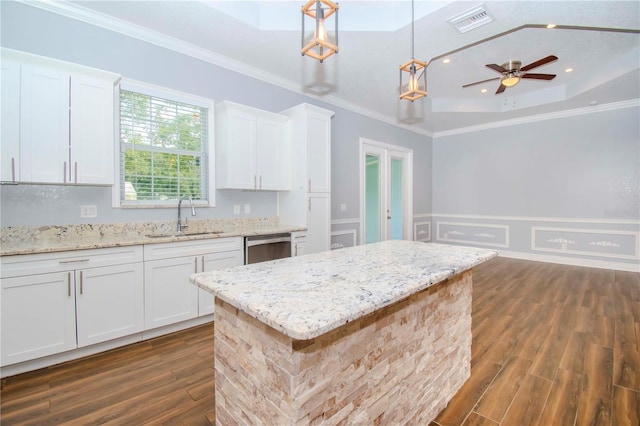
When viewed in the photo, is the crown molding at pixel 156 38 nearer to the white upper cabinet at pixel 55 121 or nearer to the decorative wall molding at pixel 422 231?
the white upper cabinet at pixel 55 121

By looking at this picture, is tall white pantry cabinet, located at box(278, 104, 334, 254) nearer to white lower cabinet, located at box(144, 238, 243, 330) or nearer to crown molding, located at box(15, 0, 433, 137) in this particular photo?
crown molding, located at box(15, 0, 433, 137)

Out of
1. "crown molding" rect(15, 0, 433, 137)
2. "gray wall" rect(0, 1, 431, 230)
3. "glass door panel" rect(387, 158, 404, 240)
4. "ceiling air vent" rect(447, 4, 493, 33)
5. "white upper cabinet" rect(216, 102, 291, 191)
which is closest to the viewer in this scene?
"gray wall" rect(0, 1, 431, 230)

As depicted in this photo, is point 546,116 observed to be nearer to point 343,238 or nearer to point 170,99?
point 343,238

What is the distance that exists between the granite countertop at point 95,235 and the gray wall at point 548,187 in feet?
16.3

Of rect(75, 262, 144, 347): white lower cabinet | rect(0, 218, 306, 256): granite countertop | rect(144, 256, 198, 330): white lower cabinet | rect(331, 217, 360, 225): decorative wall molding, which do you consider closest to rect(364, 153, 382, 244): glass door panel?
rect(331, 217, 360, 225): decorative wall molding

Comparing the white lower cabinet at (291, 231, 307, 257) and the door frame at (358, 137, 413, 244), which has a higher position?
the door frame at (358, 137, 413, 244)

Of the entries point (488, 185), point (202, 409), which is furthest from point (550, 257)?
point (202, 409)

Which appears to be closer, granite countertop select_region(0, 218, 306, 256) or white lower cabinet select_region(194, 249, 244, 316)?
granite countertop select_region(0, 218, 306, 256)

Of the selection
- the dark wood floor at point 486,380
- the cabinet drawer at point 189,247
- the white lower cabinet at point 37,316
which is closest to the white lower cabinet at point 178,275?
the cabinet drawer at point 189,247

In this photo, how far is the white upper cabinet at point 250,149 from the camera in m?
3.37

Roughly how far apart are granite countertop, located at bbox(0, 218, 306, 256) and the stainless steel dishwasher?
3.3 inches

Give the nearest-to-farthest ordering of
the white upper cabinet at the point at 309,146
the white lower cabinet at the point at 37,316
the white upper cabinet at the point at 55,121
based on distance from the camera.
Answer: the white lower cabinet at the point at 37,316 < the white upper cabinet at the point at 55,121 < the white upper cabinet at the point at 309,146

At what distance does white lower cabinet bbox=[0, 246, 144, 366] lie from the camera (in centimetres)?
201

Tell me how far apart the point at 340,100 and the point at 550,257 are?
16.4 ft
